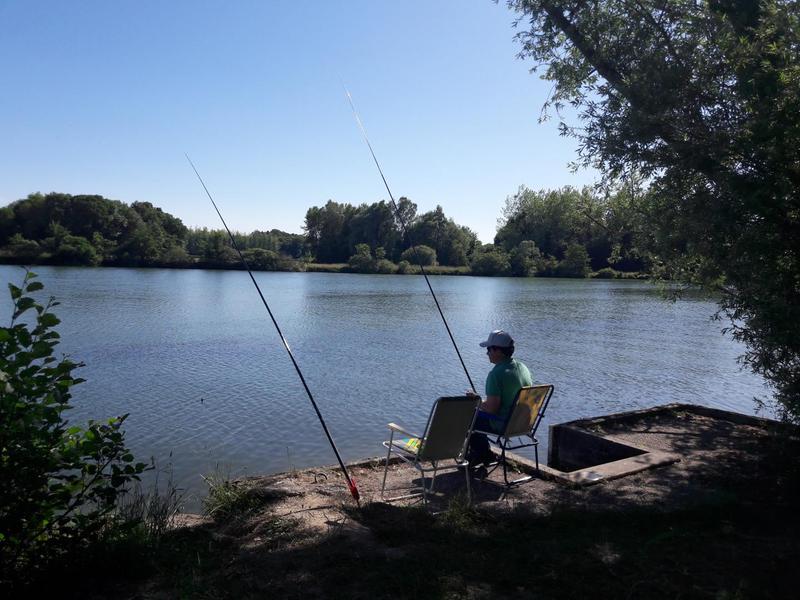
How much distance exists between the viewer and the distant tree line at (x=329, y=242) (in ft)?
267

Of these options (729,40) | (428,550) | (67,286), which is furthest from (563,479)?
(67,286)

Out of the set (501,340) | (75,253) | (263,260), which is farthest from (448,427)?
(263,260)

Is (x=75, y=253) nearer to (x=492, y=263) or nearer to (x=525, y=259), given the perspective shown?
(x=492, y=263)

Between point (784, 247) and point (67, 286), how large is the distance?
149ft

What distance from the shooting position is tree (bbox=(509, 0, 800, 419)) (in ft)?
17.8

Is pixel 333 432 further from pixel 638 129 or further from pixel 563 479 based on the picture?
pixel 638 129

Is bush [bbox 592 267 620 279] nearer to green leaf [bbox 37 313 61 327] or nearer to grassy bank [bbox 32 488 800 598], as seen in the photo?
grassy bank [bbox 32 488 800 598]

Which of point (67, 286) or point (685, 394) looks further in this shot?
point (67, 286)

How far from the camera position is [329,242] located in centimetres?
10619

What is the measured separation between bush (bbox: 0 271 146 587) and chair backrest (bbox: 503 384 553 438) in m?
3.35

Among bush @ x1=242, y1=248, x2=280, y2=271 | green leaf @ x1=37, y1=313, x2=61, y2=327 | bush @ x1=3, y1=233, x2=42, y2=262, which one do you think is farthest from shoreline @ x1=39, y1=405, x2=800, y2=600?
bush @ x1=242, y1=248, x2=280, y2=271

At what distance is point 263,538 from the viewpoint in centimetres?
444

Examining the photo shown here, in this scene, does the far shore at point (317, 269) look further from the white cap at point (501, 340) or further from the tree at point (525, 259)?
the white cap at point (501, 340)

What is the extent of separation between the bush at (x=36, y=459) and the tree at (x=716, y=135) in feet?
17.6
